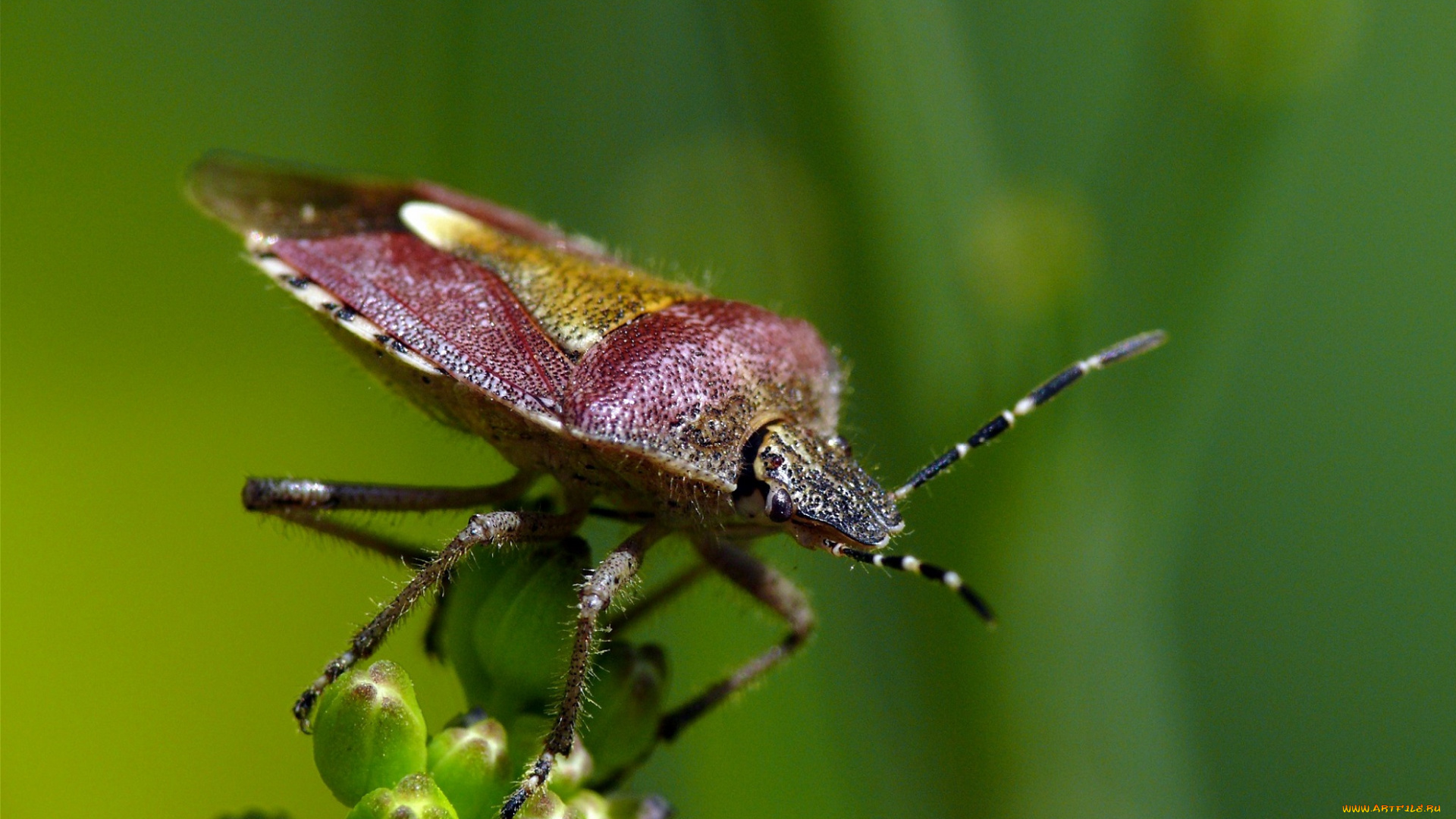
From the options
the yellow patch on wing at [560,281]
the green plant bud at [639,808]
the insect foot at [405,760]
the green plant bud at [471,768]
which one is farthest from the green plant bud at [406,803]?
the yellow patch on wing at [560,281]

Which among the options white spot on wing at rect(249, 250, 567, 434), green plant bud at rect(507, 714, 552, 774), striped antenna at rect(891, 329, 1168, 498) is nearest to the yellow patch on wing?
white spot on wing at rect(249, 250, 567, 434)

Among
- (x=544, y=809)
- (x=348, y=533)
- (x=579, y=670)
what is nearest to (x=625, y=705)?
(x=579, y=670)

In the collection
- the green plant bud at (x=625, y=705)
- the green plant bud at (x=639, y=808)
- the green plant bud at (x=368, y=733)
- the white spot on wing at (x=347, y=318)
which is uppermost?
the white spot on wing at (x=347, y=318)

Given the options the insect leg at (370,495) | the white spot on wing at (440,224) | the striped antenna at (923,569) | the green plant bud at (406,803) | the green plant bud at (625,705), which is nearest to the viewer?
the green plant bud at (406,803)

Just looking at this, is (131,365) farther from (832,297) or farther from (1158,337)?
(1158,337)

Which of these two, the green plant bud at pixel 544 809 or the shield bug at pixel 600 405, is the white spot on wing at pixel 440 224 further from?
the green plant bud at pixel 544 809
